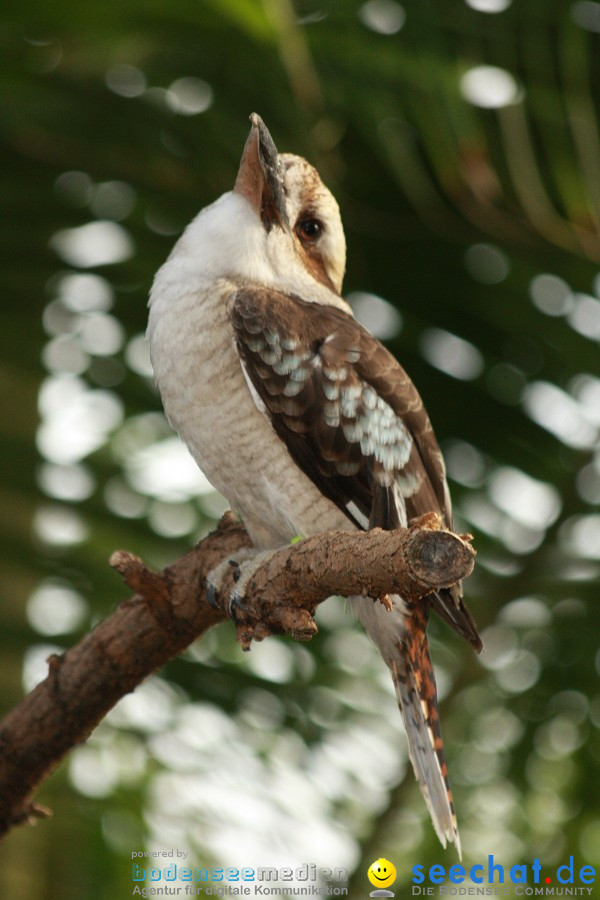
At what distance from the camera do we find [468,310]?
2.95 m

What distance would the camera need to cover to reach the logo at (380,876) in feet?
8.70

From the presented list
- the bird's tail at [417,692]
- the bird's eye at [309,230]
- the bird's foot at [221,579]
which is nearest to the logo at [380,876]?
the bird's tail at [417,692]

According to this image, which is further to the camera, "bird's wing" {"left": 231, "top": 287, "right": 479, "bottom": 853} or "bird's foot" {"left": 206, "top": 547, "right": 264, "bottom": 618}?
"bird's wing" {"left": 231, "top": 287, "right": 479, "bottom": 853}

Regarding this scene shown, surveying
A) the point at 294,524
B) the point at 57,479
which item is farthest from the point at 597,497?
the point at 57,479

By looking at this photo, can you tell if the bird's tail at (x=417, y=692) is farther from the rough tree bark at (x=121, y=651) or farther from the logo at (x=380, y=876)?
the rough tree bark at (x=121, y=651)

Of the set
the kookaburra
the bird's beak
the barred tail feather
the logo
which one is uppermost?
the bird's beak

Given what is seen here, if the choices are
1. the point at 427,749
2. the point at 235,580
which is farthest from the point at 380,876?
the point at 235,580

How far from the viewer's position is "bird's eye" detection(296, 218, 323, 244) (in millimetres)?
2857

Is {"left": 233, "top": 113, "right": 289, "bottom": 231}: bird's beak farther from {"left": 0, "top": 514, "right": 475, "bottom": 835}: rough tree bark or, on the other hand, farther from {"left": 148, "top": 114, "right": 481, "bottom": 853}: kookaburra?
{"left": 0, "top": 514, "right": 475, "bottom": 835}: rough tree bark

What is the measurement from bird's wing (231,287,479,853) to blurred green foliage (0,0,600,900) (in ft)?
1.22

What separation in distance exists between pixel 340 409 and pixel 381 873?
1103mm

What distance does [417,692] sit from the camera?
97.9 inches

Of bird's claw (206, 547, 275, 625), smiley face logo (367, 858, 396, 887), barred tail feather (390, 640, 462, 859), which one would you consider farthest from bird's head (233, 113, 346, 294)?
smiley face logo (367, 858, 396, 887)

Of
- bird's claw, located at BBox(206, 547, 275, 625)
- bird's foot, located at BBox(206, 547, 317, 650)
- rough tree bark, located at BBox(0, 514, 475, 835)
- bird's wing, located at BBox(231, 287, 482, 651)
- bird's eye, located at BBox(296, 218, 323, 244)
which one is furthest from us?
bird's eye, located at BBox(296, 218, 323, 244)
